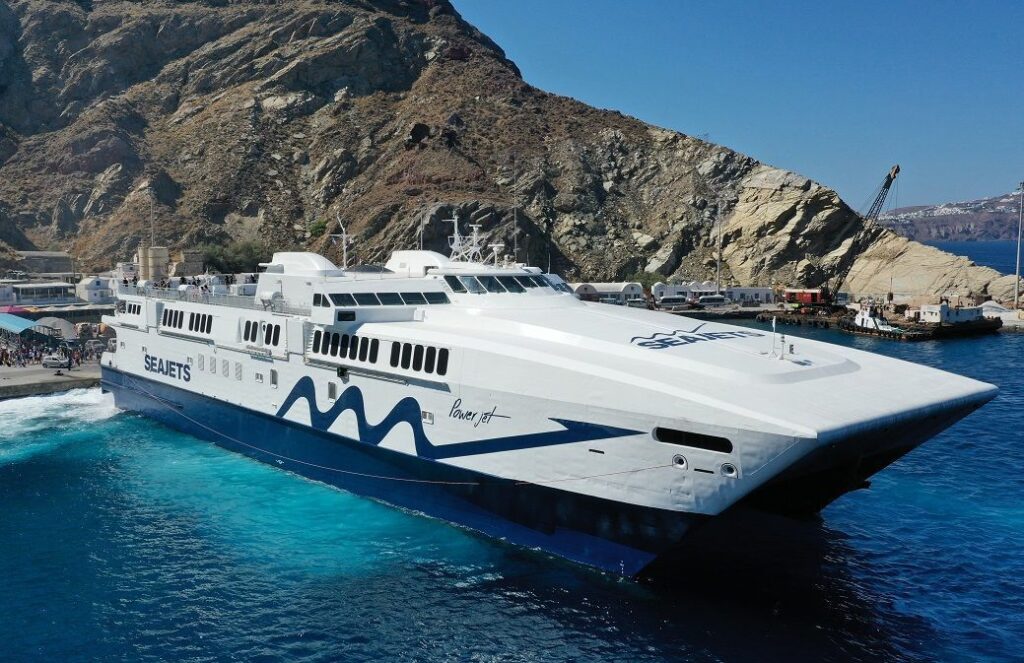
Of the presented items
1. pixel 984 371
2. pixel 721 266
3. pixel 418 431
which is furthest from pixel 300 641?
pixel 721 266

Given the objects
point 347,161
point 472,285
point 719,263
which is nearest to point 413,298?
point 472,285

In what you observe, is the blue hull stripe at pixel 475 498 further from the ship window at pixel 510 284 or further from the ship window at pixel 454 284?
the ship window at pixel 510 284

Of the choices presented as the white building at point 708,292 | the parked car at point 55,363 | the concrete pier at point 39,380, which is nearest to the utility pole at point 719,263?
the white building at point 708,292

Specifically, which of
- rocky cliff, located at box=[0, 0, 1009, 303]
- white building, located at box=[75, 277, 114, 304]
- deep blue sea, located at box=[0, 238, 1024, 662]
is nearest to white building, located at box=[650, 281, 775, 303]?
rocky cliff, located at box=[0, 0, 1009, 303]

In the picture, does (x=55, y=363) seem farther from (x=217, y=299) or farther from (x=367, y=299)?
(x=367, y=299)

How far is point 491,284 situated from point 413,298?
240 centimetres

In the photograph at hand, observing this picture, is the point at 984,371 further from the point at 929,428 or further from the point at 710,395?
the point at 710,395

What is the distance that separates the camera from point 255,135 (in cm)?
9969

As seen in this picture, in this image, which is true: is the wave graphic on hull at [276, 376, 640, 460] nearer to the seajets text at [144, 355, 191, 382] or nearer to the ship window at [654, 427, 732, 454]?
the ship window at [654, 427, 732, 454]

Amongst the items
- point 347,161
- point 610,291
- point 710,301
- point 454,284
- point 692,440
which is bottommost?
point 692,440

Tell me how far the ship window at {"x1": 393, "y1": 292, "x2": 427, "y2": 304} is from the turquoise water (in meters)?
5.96

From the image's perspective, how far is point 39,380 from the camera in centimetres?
3750

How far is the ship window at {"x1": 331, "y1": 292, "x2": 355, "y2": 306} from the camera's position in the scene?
22047 mm

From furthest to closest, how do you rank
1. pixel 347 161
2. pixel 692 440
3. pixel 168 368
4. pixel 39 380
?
pixel 347 161 < pixel 39 380 < pixel 168 368 < pixel 692 440
